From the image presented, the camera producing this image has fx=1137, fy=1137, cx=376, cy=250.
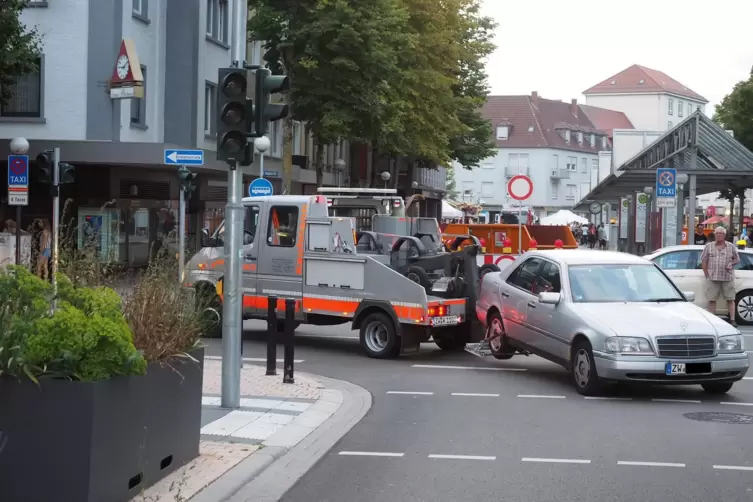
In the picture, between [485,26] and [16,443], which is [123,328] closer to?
[16,443]

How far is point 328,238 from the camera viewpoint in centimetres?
1667

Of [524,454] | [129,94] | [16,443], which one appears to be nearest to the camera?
[16,443]

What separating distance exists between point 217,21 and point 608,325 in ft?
95.2

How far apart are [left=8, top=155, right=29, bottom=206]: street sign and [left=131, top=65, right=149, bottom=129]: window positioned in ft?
37.2

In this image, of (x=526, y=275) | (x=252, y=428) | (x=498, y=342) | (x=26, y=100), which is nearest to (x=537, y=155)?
(x=26, y=100)

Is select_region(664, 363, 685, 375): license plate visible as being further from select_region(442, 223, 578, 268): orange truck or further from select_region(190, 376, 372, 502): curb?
select_region(442, 223, 578, 268): orange truck

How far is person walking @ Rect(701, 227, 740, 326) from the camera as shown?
2131 centimetres

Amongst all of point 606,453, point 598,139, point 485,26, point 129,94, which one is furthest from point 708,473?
point 598,139

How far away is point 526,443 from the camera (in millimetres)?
9828

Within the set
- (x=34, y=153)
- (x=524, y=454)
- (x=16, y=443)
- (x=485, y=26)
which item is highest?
(x=485, y=26)

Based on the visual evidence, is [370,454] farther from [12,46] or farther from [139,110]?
[139,110]

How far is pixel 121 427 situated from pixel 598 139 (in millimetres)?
134491

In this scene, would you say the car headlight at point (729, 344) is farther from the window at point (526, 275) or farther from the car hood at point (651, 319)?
the window at point (526, 275)

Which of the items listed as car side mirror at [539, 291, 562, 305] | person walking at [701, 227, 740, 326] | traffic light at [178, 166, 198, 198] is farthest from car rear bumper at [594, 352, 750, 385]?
traffic light at [178, 166, 198, 198]
